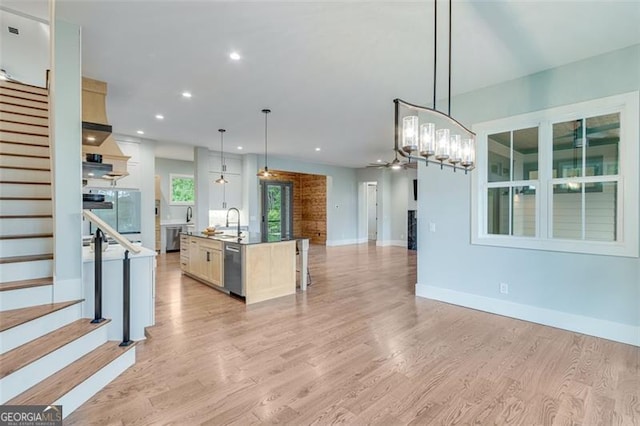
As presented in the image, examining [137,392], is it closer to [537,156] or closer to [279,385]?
[279,385]

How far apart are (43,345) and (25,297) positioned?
563 millimetres

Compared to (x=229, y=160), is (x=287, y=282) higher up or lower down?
lower down

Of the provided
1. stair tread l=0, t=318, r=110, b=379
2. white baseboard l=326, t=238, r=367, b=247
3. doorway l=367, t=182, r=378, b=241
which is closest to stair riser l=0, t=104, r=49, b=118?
stair tread l=0, t=318, r=110, b=379

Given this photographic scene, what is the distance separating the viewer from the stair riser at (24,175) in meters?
3.25

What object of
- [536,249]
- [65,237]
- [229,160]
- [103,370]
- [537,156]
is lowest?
[103,370]

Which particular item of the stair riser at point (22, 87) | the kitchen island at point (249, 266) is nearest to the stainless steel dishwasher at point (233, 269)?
the kitchen island at point (249, 266)

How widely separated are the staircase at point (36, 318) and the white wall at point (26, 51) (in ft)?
6.78

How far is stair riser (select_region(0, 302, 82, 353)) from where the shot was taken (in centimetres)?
204

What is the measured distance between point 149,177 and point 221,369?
5972 mm

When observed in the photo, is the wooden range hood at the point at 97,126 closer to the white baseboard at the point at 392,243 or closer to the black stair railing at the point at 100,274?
the black stair railing at the point at 100,274

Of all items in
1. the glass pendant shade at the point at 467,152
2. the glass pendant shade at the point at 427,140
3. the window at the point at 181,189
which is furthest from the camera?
the window at the point at 181,189

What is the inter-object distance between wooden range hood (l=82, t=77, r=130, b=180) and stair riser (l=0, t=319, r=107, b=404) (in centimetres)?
202

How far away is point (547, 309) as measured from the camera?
3506mm

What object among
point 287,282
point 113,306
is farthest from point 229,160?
point 113,306
